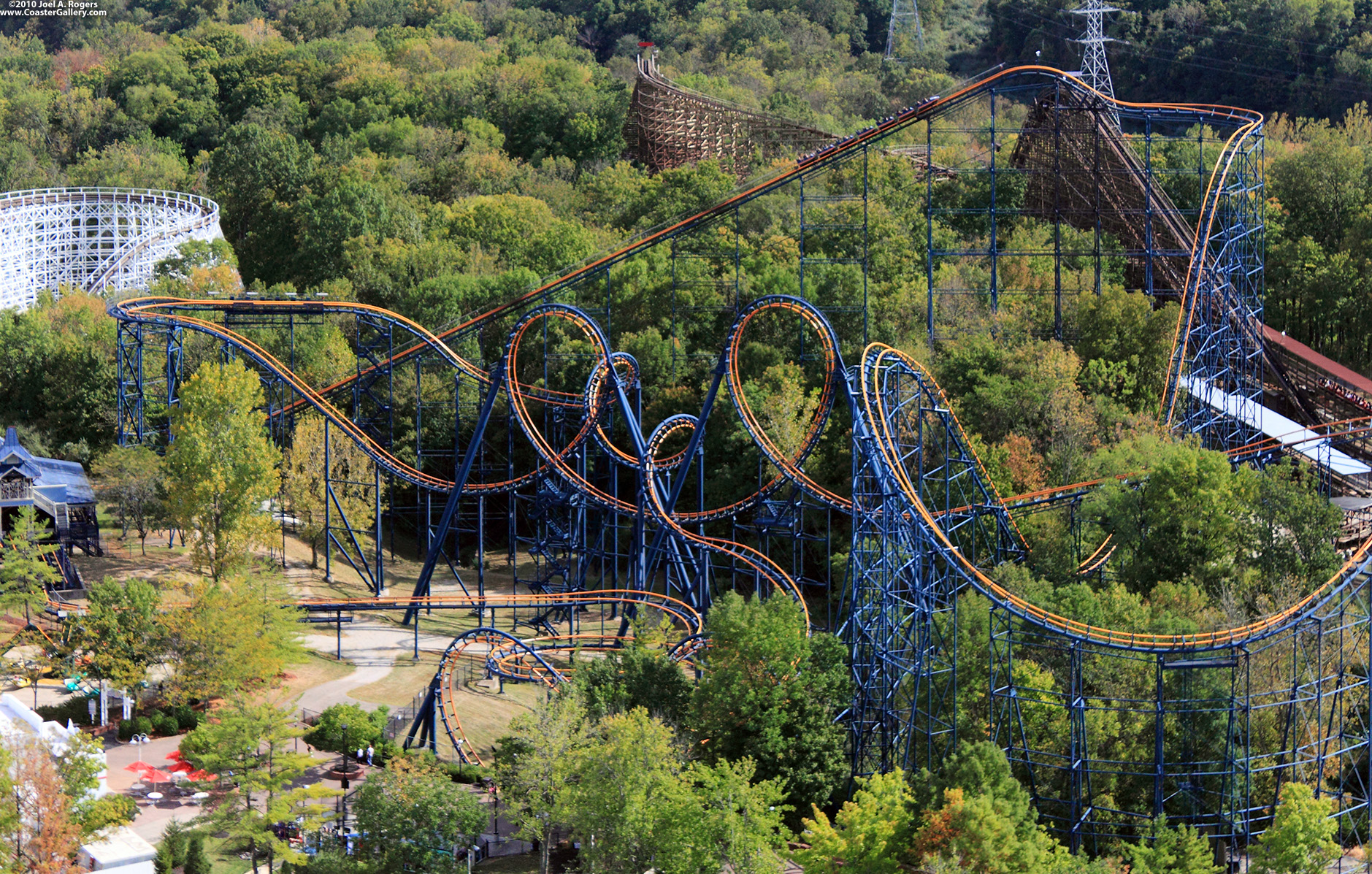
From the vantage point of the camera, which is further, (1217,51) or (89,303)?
(1217,51)

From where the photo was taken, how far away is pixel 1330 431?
4712 cm

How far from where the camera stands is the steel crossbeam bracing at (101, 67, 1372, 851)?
32156 millimetres

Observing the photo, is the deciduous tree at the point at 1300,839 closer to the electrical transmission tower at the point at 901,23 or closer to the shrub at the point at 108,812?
the shrub at the point at 108,812

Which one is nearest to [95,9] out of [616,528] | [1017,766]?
[616,528]

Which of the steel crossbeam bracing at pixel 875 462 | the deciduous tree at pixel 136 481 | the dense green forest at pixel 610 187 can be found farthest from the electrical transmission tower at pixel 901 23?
the deciduous tree at pixel 136 481

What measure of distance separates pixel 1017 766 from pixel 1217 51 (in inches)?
2102

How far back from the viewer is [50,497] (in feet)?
149

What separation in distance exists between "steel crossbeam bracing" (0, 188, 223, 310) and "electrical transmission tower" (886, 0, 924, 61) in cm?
4111

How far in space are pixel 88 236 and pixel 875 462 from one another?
154 ft

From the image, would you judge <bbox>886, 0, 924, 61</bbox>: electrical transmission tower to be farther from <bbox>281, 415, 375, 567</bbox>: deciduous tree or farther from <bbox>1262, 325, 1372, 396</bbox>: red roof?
<bbox>281, 415, 375, 567</bbox>: deciduous tree

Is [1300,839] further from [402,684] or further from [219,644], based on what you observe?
A: [219,644]

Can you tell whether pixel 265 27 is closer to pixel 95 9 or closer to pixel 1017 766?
pixel 95 9

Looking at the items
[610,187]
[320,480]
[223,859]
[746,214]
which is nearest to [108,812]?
[223,859]

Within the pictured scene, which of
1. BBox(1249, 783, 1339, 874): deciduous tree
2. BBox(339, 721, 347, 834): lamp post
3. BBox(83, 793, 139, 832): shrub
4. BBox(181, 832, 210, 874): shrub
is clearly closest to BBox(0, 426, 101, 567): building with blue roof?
BBox(339, 721, 347, 834): lamp post
